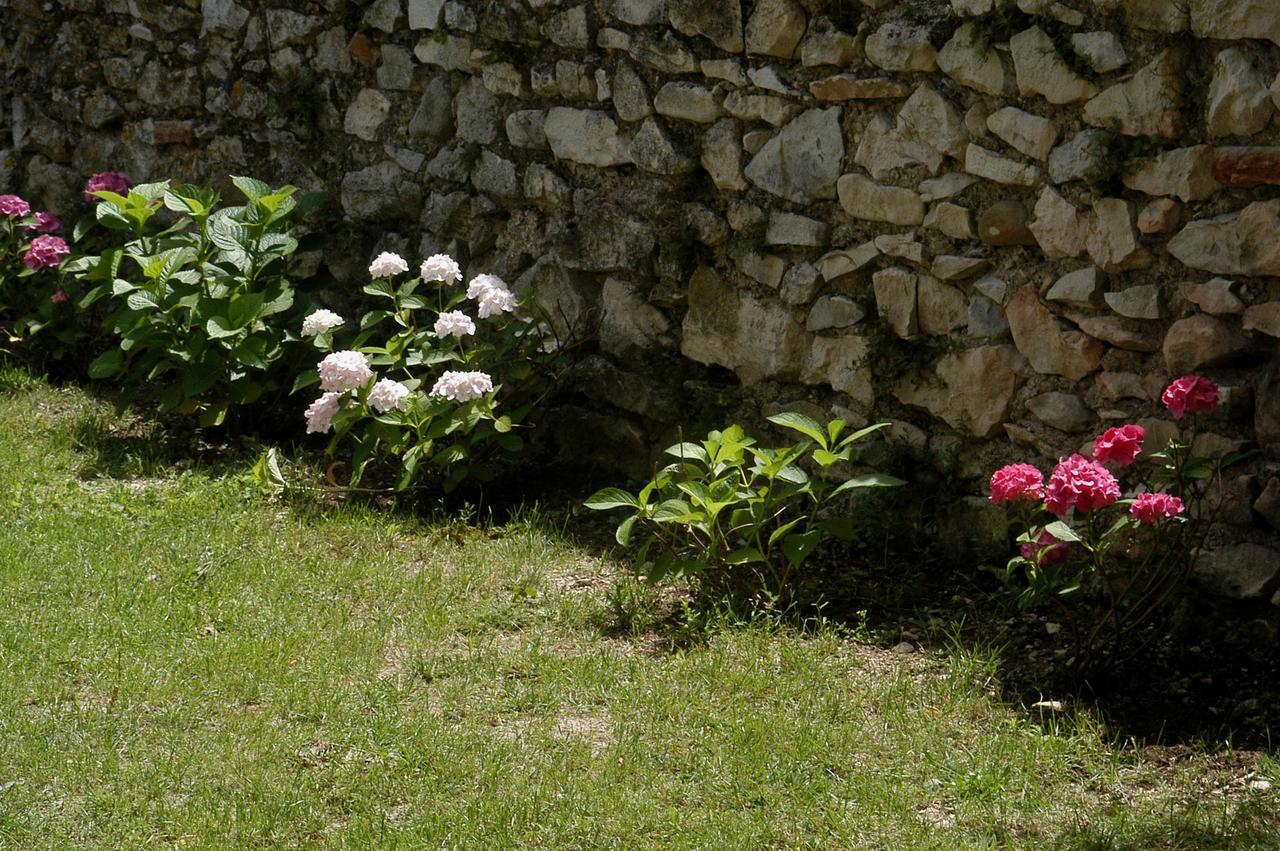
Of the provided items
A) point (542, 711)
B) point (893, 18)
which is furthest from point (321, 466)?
point (893, 18)

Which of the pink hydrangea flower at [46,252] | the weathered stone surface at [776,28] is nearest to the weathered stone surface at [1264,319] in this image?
the weathered stone surface at [776,28]

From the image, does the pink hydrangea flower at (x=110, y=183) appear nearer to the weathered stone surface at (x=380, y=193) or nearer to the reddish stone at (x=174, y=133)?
the reddish stone at (x=174, y=133)

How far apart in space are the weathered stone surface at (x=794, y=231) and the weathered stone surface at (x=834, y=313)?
0.59ft

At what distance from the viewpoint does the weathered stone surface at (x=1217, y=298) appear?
338 centimetres

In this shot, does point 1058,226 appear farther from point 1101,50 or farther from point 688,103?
point 688,103

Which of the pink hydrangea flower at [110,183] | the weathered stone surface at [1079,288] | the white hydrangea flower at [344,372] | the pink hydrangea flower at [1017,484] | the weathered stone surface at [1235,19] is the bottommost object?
the white hydrangea flower at [344,372]

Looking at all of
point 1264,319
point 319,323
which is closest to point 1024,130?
point 1264,319

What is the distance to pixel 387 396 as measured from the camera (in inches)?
180

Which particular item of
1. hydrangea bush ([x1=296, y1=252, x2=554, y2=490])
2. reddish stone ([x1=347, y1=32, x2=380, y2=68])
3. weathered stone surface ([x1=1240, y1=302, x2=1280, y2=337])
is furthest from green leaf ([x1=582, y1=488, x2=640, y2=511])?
reddish stone ([x1=347, y1=32, x2=380, y2=68])

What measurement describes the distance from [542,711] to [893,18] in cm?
216

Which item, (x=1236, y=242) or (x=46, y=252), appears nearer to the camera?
(x=1236, y=242)

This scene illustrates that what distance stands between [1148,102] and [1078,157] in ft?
0.75

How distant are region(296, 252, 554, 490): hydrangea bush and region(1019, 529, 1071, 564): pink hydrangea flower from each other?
1806 mm

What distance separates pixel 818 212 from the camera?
4.30m
